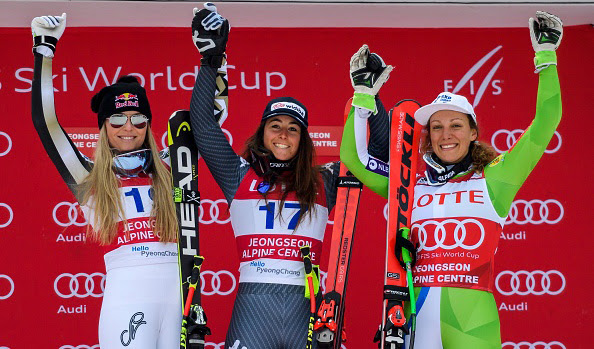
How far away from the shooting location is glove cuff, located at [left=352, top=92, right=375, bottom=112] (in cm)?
448

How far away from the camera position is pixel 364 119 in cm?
455

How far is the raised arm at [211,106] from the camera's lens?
4633 mm

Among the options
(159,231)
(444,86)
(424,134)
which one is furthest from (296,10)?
(159,231)

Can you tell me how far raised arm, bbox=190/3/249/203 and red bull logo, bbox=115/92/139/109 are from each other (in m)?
0.29

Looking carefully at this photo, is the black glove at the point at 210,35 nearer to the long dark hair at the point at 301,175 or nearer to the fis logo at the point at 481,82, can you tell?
the long dark hair at the point at 301,175

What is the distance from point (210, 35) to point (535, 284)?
2.88 meters

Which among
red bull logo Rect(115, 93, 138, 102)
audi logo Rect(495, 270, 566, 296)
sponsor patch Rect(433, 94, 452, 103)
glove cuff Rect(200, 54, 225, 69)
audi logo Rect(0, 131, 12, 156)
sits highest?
glove cuff Rect(200, 54, 225, 69)

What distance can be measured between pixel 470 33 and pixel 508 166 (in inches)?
83.8

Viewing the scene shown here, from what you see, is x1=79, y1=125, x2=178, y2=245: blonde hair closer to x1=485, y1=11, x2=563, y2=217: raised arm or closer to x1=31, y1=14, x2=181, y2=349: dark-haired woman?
x1=31, y1=14, x2=181, y2=349: dark-haired woman

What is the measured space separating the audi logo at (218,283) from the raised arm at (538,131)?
2.28 metres

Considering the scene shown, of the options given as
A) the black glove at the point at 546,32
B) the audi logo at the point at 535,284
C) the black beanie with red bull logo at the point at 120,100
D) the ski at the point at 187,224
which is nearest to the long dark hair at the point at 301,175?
the ski at the point at 187,224

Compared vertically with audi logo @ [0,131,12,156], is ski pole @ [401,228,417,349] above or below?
below

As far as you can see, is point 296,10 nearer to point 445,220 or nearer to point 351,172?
point 351,172

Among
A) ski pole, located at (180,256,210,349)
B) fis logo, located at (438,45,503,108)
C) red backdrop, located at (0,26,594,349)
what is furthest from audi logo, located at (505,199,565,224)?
ski pole, located at (180,256,210,349)
